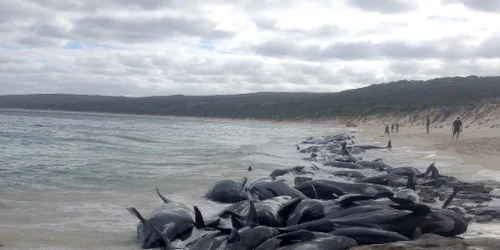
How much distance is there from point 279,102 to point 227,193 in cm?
12227

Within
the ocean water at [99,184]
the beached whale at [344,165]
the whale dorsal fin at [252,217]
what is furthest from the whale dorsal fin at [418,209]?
the beached whale at [344,165]

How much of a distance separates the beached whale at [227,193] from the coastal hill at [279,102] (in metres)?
67.1

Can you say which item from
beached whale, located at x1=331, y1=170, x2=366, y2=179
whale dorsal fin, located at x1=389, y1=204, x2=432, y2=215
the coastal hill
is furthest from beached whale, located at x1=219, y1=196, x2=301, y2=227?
the coastal hill

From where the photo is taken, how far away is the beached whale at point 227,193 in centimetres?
1141

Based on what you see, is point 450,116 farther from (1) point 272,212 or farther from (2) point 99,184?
(1) point 272,212

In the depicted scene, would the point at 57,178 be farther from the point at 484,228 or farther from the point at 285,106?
the point at 285,106

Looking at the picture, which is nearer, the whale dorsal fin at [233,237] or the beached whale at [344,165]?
the whale dorsal fin at [233,237]

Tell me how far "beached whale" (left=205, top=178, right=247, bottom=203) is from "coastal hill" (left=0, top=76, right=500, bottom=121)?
6714 cm

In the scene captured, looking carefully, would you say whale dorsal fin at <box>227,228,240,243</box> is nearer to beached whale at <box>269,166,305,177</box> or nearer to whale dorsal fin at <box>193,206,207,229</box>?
whale dorsal fin at <box>193,206,207,229</box>

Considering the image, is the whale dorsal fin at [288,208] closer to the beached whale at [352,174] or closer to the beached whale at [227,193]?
the beached whale at [227,193]

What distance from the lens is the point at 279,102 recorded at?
13350 centimetres


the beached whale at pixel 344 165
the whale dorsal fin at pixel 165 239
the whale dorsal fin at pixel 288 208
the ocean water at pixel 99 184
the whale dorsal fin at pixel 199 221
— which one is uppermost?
the whale dorsal fin at pixel 288 208

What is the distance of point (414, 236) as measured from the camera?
7.23 meters

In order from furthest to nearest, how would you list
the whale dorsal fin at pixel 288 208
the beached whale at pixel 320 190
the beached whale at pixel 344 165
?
the beached whale at pixel 344 165 → the beached whale at pixel 320 190 → the whale dorsal fin at pixel 288 208
